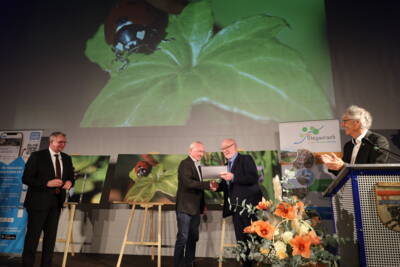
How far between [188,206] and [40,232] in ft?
4.77

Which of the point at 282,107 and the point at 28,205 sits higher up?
the point at 282,107

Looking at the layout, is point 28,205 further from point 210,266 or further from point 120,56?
point 120,56

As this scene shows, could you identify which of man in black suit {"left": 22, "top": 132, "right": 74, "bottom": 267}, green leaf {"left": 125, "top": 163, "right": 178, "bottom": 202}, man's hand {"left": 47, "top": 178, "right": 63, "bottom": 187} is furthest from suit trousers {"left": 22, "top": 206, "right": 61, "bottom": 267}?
green leaf {"left": 125, "top": 163, "right": 178, "bottom": 202}

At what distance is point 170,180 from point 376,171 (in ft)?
9.53

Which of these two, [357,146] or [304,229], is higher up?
[357,146]

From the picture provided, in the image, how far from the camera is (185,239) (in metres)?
3.19

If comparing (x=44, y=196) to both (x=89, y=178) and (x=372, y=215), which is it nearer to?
(x=89, y=178)

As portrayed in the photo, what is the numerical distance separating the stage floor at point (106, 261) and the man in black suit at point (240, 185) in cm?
91

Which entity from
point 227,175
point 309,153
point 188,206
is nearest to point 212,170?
point 227,175

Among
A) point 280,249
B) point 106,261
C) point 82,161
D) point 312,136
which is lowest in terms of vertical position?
point 106,261

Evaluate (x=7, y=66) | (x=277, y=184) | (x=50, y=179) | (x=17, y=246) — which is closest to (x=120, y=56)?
(x=7, y=66)

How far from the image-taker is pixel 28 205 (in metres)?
3.14

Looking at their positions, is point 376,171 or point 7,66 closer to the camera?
point 376,171

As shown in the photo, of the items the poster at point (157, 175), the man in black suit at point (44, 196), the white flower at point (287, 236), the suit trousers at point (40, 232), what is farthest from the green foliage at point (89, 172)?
the white flower at point (287, 236)
